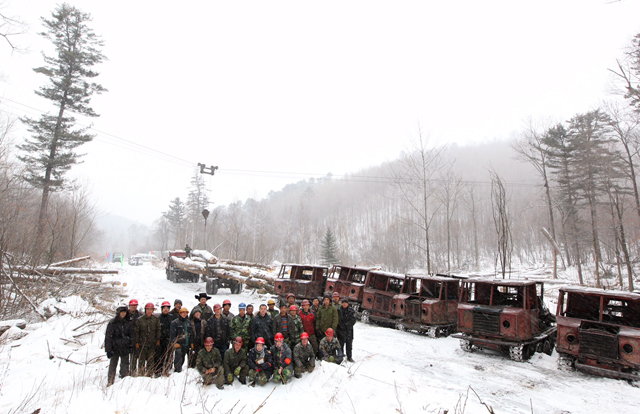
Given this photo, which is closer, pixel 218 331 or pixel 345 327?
pixel 218 331

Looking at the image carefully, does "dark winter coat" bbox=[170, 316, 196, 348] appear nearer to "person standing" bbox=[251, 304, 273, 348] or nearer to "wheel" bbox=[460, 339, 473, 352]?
"person standing" bbox=[251, 304, 273, 348]

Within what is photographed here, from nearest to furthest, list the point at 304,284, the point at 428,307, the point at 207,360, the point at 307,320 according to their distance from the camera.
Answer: the point at 207,360, the point at 307,320, the point at 428,307, the point at 304,284

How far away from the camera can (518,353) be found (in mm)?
8820

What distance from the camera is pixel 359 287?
14.6 m

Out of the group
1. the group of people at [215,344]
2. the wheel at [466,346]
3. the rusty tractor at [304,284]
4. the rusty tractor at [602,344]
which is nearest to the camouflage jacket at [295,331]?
the group of people at [215,344]

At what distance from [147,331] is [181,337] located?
27.5 inches

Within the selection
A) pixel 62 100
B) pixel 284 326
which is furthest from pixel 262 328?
pixel 62 100

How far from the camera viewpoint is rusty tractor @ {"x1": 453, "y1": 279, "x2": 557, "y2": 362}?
9.01 m

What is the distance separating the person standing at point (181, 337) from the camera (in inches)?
267

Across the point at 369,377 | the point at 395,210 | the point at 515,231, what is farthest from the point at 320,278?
the point at 395,210

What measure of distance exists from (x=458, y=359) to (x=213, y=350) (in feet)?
21.5

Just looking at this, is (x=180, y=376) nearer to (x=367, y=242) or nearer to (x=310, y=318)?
(x=310, y=318)

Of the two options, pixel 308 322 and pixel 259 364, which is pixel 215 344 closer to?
pixel 259 364

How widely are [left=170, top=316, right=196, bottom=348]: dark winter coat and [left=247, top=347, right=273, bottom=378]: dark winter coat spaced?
141cm
